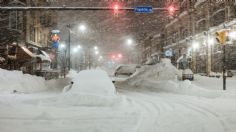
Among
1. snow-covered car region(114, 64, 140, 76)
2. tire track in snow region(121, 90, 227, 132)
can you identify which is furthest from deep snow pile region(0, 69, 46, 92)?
snow-covered car region(114, 64, 140, 76)

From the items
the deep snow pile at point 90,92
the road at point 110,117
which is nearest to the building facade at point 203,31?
the deep snow pile at point 90,92

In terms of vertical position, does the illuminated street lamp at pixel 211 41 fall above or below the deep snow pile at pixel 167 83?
above

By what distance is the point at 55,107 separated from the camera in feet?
47.7

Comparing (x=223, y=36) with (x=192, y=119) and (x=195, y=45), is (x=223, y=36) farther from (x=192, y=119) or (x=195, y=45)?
(x=195, y=45)

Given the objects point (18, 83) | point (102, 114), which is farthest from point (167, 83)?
point (102, 114)

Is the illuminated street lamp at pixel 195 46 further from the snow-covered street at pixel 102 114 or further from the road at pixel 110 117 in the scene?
the road at pixel 110 117

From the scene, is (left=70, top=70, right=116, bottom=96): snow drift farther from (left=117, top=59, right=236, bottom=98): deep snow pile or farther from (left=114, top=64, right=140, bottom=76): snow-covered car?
(left=114, top=64, right=140, bottom=76): snow-covered car

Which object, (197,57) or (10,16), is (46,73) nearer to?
(10,16)

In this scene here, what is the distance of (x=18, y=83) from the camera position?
24.3 meters

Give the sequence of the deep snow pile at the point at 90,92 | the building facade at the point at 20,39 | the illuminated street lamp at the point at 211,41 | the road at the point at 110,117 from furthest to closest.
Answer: the illuminated street lamp at the point at 211,41, the building facade at the point at 20,39, the deep snow pile at the point at 90,92, the road at the point at 110,117

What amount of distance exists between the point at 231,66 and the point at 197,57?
15048 millimetres

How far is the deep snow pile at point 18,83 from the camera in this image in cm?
2312

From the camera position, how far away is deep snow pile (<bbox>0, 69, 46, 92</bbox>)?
23.1 m

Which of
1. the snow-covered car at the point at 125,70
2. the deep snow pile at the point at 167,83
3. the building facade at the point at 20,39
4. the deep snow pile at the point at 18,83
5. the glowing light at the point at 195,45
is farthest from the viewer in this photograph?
Answer: the snow-covered car at the point at 125,70
